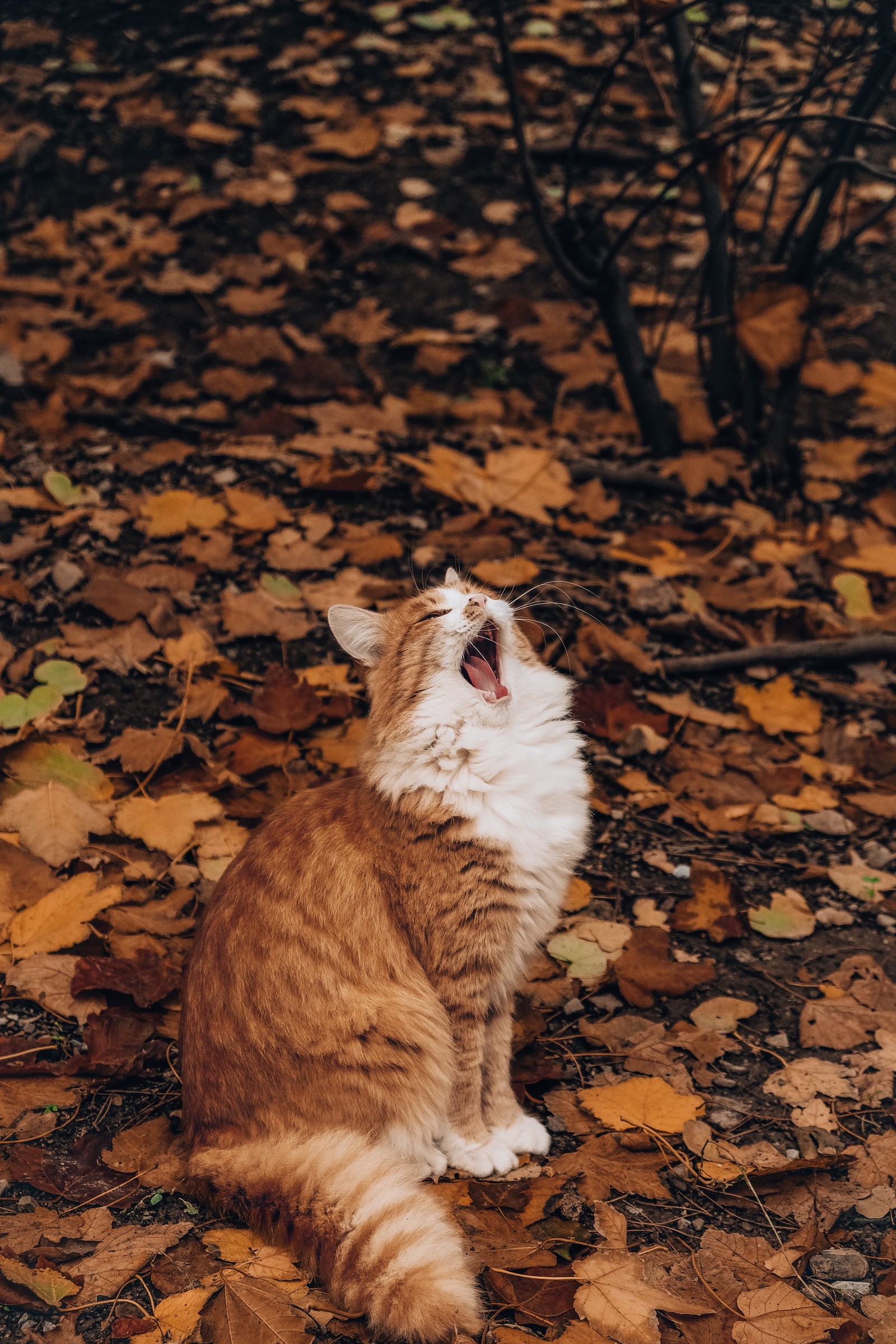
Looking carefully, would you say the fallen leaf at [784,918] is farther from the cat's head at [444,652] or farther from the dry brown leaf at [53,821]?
the dry brown leaf at [53,821]

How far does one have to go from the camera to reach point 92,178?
20.4 feet

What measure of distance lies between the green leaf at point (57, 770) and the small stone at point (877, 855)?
2.39 meters

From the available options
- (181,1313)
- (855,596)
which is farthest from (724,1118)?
(855,596)

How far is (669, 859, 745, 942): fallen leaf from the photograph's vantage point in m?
3.16

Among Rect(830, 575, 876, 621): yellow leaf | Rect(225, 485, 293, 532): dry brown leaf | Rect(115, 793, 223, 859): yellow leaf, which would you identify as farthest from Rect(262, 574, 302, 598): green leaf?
Rect(830, 575, 876, 621): yellow leaf

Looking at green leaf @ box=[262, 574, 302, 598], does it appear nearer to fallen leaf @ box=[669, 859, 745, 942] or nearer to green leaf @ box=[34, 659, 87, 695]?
green leaf @ box=[34, 659, 87, 695]

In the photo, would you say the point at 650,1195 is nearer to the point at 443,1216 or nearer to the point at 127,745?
the point at 443,1216

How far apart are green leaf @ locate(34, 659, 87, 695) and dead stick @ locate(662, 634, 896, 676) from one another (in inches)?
81.9

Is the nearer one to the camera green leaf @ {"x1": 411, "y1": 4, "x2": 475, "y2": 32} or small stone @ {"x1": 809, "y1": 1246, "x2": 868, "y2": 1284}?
small stone @ {"x1": 809, "y1": 1246, "x2": 868, "y2": 1284}

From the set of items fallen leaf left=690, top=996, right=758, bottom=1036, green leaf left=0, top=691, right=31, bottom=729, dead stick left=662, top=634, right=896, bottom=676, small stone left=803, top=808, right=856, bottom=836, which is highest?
green leaf left=0, top=691, right=31, bottom=729

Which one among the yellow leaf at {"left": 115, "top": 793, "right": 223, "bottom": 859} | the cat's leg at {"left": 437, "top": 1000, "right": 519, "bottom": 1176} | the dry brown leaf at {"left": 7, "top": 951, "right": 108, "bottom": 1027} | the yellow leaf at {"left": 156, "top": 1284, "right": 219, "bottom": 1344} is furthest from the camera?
the yellow leaf at {"left": 115, "top": 793, "right": 223, "bottom": 859}

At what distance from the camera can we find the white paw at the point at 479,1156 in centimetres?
258

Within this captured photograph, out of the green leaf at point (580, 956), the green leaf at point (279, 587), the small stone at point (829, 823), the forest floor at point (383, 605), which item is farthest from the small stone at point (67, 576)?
the small stone at point (829, 823)

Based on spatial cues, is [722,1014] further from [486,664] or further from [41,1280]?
[41,1280]
